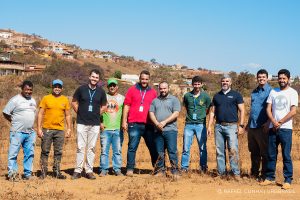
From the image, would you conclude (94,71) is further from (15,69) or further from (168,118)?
(15,69)

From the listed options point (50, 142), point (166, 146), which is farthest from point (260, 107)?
point (50, 142)

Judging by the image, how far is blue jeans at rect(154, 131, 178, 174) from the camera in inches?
290

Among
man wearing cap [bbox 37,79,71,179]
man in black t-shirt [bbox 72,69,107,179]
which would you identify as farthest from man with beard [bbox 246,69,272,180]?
man wearing cap [bbox 37,79,71,179]

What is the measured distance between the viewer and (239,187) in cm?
666

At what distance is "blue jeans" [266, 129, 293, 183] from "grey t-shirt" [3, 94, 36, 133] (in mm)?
4200

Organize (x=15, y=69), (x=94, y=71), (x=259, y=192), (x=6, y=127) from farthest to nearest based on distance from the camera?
1. (x=15, y=69)
2. (x=6, y=127)
3. (x=94, y=71)
4. (x=259, y=192)

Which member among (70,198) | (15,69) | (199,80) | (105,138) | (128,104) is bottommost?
(70,198)

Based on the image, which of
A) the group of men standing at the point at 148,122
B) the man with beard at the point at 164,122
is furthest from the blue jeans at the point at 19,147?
the man with beard at the point at 164,122

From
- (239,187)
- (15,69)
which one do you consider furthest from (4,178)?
(15,69)

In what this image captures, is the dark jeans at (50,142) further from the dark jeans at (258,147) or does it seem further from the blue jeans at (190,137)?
the dark jeans at (258,147)

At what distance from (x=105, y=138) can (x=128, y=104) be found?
30.5 inches

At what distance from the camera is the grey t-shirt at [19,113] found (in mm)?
6953

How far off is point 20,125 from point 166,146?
2.67 m

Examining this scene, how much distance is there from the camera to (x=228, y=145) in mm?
7305
